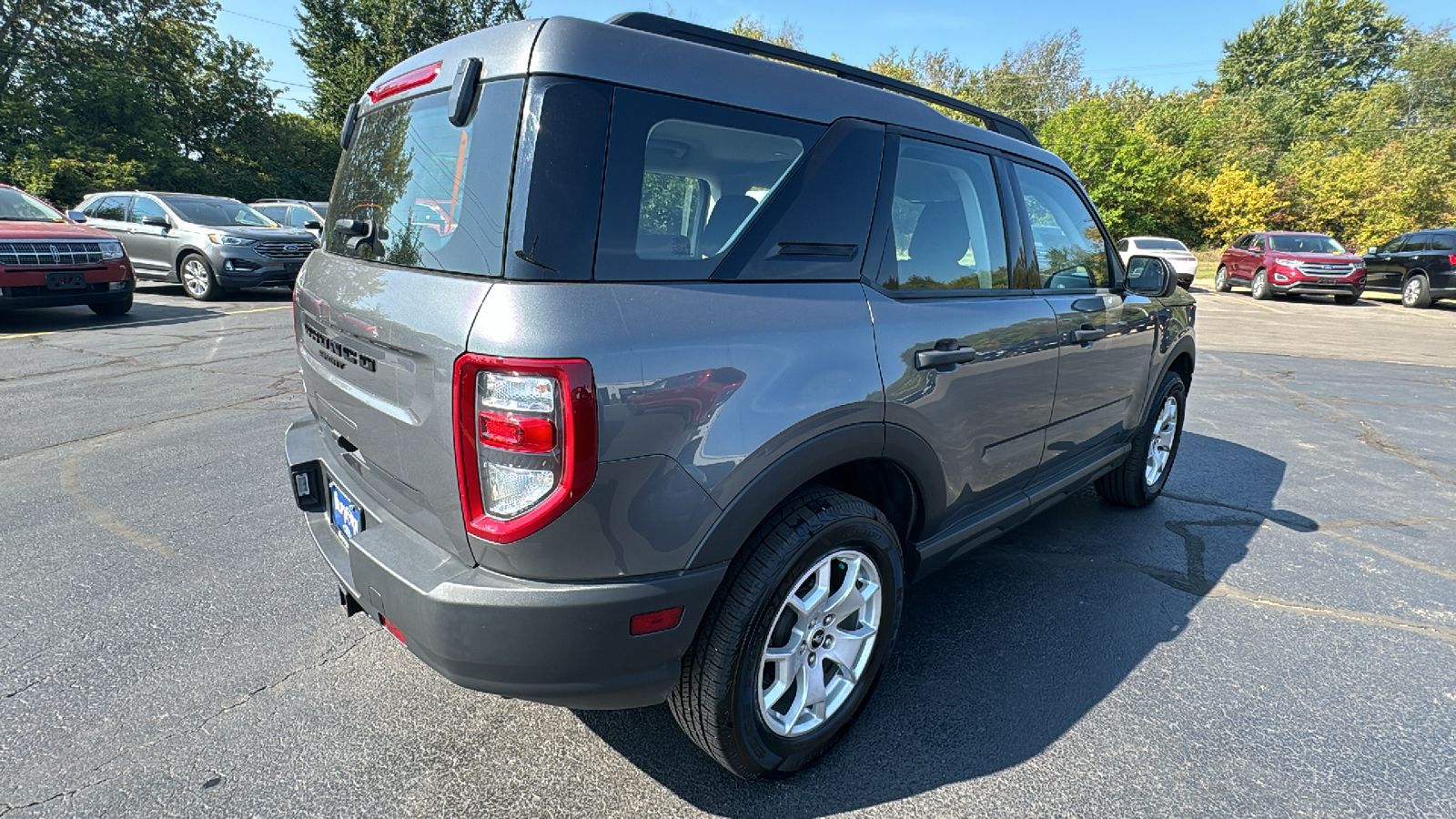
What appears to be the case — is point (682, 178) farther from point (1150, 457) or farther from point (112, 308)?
point (112, 308)

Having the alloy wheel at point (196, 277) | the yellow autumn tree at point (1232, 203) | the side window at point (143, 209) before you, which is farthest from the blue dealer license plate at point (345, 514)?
the yellow autumn tree at point (1232, 203)

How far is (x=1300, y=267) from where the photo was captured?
56.2ft

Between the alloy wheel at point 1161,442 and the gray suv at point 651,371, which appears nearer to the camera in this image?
the gray suv at point 651,371

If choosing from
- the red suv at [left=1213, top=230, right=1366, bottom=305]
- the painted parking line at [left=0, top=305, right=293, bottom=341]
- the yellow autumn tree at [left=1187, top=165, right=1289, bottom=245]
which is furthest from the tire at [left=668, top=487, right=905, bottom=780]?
the yellow autumn tree at [left=1187, top=165, right=1289, bottom=245]

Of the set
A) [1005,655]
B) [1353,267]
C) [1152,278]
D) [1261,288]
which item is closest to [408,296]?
[1005,655]

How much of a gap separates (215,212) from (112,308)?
3.15m

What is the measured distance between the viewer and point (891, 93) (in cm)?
237

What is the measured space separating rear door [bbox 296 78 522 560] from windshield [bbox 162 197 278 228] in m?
12.1

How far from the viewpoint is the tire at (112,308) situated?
9.51 metres

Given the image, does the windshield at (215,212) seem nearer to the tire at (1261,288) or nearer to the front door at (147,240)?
the front door at (147,240)

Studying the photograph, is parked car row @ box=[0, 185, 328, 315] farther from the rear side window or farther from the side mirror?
the side mirror

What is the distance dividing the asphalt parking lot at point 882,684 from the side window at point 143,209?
9177 millimetres

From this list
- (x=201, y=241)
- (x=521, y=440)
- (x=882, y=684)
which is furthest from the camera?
(x=201, y=241)

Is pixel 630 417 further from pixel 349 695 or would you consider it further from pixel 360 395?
pixel 349 695
